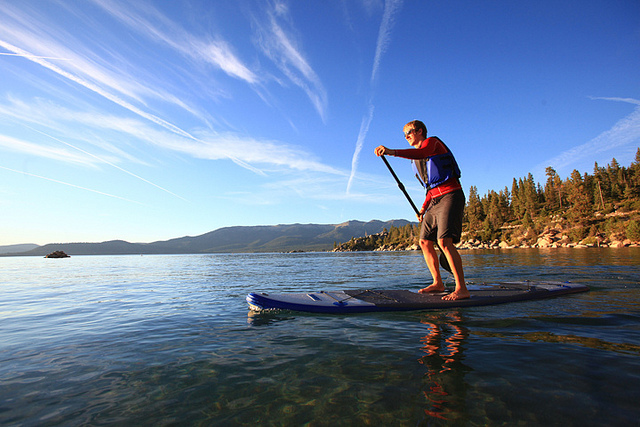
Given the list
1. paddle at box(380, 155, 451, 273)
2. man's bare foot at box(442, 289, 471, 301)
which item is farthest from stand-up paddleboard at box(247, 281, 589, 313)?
paddle at box(380, 155, 451, 273)

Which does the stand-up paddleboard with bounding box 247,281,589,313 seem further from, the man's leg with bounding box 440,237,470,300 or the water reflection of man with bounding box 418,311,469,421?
the water reflection of man with bounding box 418,311,469,421

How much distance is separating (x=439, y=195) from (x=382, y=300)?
3.09 m

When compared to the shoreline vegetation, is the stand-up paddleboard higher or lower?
lower

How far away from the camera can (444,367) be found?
13.1 ft

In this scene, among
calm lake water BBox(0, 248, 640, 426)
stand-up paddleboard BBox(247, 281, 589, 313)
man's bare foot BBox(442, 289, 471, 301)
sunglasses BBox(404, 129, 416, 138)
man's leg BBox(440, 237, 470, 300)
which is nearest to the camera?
calm lake water BBox(0, 248, 640, 426)

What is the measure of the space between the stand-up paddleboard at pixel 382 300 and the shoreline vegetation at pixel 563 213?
7310 centimetres

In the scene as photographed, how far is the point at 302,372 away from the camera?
4055 mm

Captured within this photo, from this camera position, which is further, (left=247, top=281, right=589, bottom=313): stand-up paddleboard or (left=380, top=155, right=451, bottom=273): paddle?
(left=380, top=155, right=451, bottom=273): paddle

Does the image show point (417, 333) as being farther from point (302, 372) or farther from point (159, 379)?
point (159, 379)

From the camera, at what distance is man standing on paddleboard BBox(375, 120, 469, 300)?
7.46 m

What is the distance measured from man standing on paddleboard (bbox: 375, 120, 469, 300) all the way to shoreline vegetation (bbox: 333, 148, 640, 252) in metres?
75.3

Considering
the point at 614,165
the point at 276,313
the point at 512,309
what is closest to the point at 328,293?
the point at 276,313

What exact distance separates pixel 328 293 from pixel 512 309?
469cm

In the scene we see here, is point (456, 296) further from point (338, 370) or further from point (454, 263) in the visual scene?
point (338, 370)
